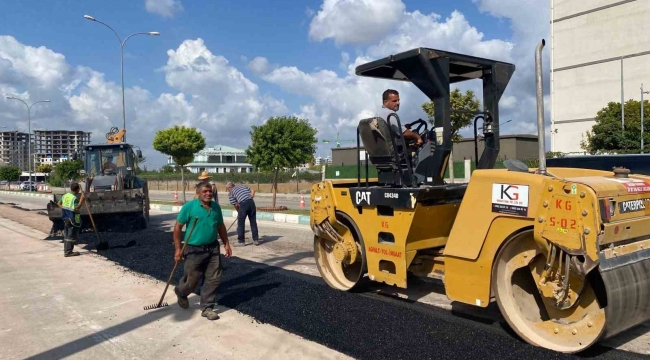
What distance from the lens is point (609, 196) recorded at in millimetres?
3979

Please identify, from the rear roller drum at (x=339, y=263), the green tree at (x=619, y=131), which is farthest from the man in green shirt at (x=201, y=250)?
the green tree at (x=619, y=131)

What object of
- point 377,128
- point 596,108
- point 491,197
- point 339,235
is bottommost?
point 339,235

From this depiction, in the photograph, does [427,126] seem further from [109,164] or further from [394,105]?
[109,164]

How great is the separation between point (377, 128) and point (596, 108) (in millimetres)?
49457

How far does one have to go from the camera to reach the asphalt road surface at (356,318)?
14.1 ft

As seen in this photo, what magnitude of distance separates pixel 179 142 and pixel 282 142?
318 inches

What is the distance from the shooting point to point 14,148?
159 metres

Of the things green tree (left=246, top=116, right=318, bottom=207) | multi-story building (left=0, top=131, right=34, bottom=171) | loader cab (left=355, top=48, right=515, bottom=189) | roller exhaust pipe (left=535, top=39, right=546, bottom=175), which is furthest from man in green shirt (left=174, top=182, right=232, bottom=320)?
multi-story building (left=0, top=131, right=34, bottom=171)

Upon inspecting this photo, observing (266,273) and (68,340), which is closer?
(68,340)

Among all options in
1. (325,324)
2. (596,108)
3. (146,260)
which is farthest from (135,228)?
(596,108)

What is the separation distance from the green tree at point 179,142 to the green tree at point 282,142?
6747 millimetres

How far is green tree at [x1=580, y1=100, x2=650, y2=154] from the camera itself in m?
27.3

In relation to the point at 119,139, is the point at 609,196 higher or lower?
lower

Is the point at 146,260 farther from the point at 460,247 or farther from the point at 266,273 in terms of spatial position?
the point at 460,247
